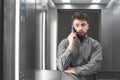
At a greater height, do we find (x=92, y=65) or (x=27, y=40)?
(x=27, y=40)

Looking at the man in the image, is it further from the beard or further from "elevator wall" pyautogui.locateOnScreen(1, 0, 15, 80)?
"elevator wall" pyautogui.locateOnScreen(1, 0, 15, 80)

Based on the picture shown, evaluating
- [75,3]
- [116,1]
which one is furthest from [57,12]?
[116,1]

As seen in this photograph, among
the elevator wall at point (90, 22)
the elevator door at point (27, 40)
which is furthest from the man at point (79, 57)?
the elevator wall at point (90, 22)

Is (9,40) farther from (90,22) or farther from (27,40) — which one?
(90,22)

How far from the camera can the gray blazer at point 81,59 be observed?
1.82 m

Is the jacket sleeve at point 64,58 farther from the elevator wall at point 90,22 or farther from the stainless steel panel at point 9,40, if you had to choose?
the elevator wall at point 90,22

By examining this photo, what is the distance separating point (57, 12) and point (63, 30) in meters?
0.25

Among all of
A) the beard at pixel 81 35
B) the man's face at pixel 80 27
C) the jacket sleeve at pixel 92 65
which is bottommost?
the jacket sleeve at pixel 92 65

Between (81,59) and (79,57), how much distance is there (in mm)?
18

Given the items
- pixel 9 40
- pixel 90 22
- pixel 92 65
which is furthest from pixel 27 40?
pixel 90 22

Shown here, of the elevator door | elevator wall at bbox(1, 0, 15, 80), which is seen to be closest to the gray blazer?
the elevator door

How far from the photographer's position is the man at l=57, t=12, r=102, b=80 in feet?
5.98

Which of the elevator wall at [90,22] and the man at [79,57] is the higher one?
the elevator wall at [90,22]

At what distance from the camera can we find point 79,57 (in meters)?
1.83
